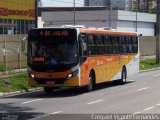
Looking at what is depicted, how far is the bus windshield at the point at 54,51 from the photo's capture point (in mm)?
22719

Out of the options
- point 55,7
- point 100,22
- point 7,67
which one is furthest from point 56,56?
point 55,7

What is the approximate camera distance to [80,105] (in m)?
18.4

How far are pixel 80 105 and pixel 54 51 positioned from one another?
16.2ft

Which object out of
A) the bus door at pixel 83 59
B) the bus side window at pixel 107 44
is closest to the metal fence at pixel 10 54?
the bus side window at pixel 107 44

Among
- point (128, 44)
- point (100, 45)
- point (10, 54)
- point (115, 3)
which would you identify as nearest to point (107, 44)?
point (100, 45)

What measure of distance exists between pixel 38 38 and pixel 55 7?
67626mm

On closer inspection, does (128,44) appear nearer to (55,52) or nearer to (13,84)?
(13,84)

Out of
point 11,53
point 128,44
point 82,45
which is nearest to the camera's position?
point 82,45

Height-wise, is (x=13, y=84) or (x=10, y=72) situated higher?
(x=13, y=84)

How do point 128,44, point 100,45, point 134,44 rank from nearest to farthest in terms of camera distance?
1. point 100,45
2. point 128,44
3. point 134,44

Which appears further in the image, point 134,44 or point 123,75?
point 134,44

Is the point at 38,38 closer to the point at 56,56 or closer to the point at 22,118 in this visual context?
the point at 56,56

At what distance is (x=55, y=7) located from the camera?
9038 cm


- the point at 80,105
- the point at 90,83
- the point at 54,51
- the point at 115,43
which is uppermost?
the point at 54,51
